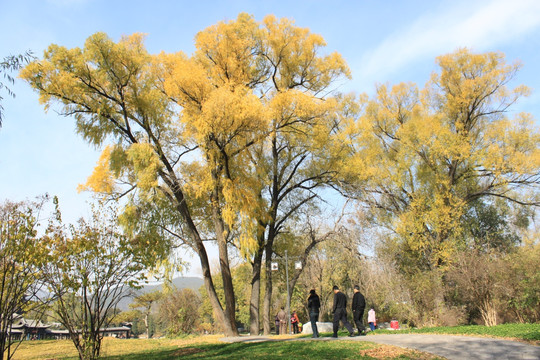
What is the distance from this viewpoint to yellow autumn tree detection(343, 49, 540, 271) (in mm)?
22656

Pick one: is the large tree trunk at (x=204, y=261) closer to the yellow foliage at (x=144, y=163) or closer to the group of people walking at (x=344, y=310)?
the yellow foliage at (x=144, y=163)

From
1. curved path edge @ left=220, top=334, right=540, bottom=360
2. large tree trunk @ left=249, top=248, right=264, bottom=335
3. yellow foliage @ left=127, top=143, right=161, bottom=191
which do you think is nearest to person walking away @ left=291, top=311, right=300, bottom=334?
large tree trunk @ left=249, top=248, right=264, bottom=335

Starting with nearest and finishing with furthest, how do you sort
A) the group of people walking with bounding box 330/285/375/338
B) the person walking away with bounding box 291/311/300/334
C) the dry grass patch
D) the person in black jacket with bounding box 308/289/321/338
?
1. the dry grass patch
2. the group of people walking with bounding box 330/285/375/338
3. the person in black jacket with bounding box 308/289/321/338
4. the person walking away with bounding box 291/311/300/334

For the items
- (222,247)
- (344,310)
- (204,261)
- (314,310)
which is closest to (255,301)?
(204,261)

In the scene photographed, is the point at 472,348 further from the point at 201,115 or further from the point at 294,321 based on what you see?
the point at 294,321

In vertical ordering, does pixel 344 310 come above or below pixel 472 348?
above

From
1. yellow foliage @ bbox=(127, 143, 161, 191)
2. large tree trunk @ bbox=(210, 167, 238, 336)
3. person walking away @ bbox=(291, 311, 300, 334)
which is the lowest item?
person walking away @ bbox=(291, 311, 300, 334)

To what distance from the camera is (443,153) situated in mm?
23812

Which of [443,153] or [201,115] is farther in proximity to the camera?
[443,153]

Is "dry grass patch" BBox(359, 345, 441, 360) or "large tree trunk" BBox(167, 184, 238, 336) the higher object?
"large tree trunk" BBox(167, 184, 238, 336)

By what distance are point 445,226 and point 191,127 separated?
51.6 feet

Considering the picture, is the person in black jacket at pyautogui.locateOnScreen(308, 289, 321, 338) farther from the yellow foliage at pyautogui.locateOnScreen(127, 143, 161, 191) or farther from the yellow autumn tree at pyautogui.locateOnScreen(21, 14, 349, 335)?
the yellow foliage at pyautogui.locateOnScreen(127, 143, 161, 191)

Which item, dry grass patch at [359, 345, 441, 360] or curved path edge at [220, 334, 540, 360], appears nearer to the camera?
curved path edge at [220, 334, 540, 360]

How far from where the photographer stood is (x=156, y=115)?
1536 centimetres
